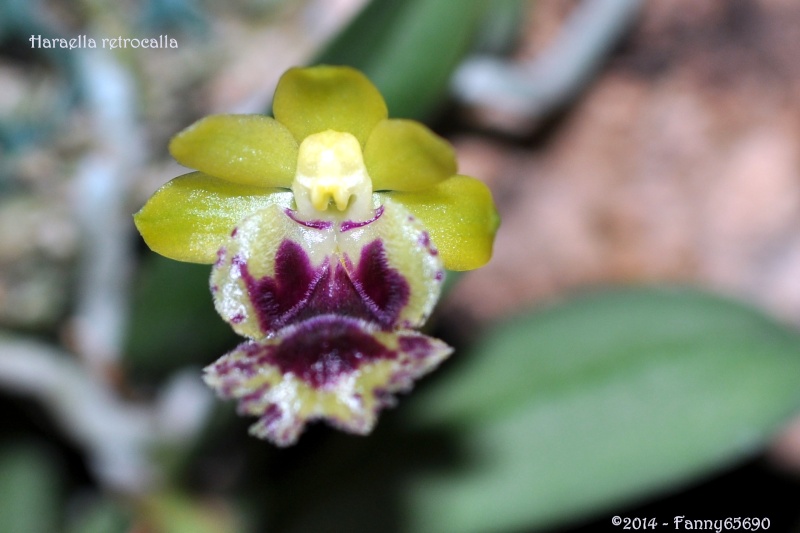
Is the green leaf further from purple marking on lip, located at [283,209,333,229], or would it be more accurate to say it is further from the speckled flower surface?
purple marking on lip, located at [283,209,333,229]

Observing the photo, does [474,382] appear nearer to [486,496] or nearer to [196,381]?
[486,496]

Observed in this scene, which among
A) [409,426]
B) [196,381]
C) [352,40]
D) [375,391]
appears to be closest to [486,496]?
[409,426]

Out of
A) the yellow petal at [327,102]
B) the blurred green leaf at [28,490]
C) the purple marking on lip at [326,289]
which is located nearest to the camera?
the yellow petal at [327,102]

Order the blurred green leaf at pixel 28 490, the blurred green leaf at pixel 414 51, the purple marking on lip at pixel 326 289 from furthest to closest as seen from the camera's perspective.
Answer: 1. the blurred green leaf at pixel 28 490
2. the blurred green leaf at pixel 414 51
3. the purple marking on lip at pixel 326 289

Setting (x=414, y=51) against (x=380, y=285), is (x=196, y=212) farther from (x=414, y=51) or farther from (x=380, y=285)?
(x=414, y=51)

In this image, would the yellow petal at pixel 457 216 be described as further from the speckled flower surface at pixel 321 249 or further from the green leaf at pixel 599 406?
the green leaf at pixel 599 406

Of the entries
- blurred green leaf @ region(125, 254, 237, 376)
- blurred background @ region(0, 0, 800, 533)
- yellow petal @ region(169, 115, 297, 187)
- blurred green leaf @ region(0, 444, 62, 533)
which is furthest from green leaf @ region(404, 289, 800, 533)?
blurred green leaf @ region(0, 444, 62, 533)

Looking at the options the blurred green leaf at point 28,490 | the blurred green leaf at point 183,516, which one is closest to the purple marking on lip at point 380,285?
the blurred green leaf at point 183,516
